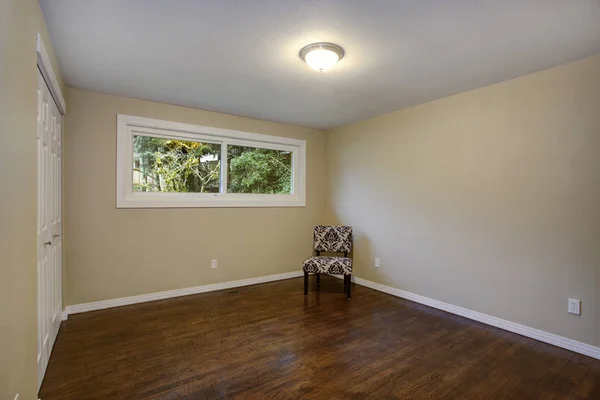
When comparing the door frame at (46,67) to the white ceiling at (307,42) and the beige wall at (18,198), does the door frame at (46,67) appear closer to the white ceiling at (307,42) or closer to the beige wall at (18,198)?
the beige wall at (18,198)

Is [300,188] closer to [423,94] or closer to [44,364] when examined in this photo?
[423,94]

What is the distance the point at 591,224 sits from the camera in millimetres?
2443

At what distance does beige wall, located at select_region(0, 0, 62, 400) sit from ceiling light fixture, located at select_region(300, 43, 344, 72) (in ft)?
5.34

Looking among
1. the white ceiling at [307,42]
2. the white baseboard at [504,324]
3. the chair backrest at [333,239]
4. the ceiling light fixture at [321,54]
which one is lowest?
the white baseboard at [504,324]

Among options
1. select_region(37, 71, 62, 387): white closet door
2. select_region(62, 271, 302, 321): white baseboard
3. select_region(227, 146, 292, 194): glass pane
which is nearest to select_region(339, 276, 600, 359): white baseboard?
select_region(62, 271, 302, 321): white baseboard

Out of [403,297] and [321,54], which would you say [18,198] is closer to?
[321,54]

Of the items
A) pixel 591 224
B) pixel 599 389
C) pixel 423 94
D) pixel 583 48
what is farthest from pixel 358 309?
pixel 583 48

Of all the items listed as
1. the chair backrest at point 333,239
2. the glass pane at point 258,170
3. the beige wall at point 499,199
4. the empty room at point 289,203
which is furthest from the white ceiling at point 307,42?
the chair backrest at point 333,239

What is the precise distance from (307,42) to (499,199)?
2.32 m

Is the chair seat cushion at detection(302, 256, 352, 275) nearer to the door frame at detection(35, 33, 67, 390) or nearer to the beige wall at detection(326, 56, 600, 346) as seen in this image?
the beige wall at detection(326, 56, 600, 346)

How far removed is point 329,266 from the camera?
384 centimetres

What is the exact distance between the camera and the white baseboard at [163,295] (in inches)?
127

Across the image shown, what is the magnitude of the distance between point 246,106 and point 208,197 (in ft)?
4.19

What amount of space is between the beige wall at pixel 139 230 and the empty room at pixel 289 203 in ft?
0.08
